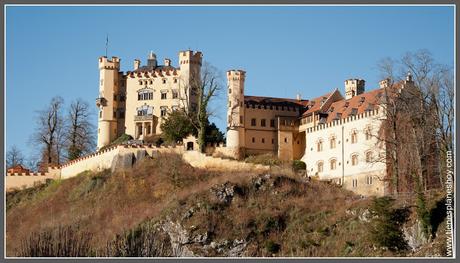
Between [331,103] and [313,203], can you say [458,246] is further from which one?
[331,103]

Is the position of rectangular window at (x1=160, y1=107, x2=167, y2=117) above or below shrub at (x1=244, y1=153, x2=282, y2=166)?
above

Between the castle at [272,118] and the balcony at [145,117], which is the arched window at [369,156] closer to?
the castle at [272,118]

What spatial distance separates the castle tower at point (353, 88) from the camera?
3031 inches

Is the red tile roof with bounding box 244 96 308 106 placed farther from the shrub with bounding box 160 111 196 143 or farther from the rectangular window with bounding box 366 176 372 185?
the rectangular window with bounding box 366 176 372 185

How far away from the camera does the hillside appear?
183ft

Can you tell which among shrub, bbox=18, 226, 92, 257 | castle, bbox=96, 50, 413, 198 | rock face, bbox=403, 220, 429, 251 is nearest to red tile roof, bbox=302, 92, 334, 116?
castle, bbox=96, 50, 413, 198

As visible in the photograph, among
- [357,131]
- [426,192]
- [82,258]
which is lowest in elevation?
[82,258]

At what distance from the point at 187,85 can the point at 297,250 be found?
25591 mm

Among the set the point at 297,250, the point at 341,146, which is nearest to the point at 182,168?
the point at 341,146

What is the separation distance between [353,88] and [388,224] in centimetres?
2504

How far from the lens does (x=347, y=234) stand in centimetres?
5584

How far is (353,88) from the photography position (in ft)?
253

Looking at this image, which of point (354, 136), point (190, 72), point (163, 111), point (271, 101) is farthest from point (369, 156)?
point (163, 111)

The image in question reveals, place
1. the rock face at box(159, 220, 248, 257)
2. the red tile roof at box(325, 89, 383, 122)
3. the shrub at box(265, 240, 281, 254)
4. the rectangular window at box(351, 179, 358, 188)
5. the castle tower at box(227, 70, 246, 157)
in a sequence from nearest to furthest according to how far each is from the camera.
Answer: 1. the shrub at box(265, 240, 281, 254)
2. the rock face at box(159, 220, 248, 257)
3. the rectangular window at box(351, 179, 358, 188)
4. the red tile roof at box(325, 89, 383, 122)
5. the castle tower at box(227, 70, 246, 157)
